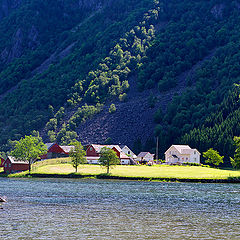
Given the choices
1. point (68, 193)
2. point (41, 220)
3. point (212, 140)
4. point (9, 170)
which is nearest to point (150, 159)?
point (212, 140)

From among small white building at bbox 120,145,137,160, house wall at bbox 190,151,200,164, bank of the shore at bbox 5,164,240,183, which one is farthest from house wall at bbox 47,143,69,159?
house wall at bbox 190,151,200,164

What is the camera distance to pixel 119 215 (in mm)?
49812

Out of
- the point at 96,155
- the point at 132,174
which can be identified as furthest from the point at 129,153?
the point at 132,174

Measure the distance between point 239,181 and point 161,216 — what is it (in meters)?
54.9

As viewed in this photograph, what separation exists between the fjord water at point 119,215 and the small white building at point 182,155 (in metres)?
92.6

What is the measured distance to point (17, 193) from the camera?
7356 cm

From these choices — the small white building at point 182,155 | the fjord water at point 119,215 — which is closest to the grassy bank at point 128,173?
the fjord water at point 119,215

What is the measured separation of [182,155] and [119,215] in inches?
4766

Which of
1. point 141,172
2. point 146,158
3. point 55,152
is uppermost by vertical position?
point 55,152

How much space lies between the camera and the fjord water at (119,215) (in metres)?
40.0

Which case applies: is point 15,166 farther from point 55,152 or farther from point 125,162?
point 125,162

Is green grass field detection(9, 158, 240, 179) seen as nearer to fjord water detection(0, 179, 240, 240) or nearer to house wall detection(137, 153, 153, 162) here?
house wall detection(137, 153, 153, 162)

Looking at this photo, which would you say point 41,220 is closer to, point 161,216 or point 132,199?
point 161,216

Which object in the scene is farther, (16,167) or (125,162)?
(125,162)
